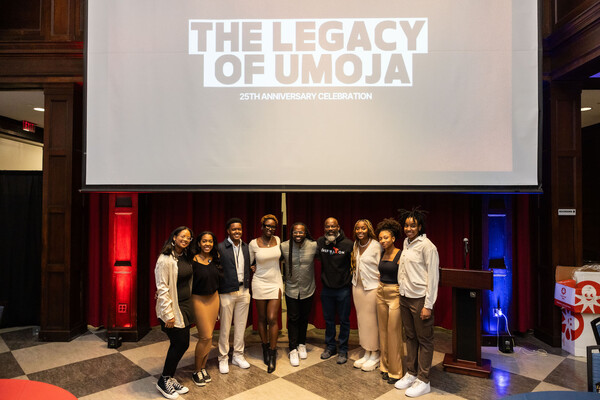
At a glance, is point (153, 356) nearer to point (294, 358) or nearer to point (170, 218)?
point (294, 358)

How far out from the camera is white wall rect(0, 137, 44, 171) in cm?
589

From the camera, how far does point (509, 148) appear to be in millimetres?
3273

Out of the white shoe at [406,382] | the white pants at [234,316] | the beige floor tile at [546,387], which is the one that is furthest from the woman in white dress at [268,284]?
the beige floor tile at [546,387]

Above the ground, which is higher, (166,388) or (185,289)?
(185,289)

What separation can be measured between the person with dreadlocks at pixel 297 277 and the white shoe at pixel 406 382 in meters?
0.91

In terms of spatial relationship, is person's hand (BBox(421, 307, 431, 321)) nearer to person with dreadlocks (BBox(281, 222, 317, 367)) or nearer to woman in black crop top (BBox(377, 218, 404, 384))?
woman in black crop top (BBox(377, 218, 404, 384))

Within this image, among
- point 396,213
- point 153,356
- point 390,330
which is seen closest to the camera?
point 390,330

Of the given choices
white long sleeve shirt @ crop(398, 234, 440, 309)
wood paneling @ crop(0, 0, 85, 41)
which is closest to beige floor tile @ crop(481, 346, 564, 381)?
white long sleeve shirt @ crop(398, 234, 440, 309)

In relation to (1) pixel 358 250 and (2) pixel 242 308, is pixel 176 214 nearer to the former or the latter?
(2) pixel 242 308

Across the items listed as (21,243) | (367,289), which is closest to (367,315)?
(367,289)

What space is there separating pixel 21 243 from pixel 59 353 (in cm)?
177

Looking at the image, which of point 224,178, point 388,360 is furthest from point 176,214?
point 388,360

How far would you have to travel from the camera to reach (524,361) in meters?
3.37

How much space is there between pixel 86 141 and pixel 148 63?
3.20ft
